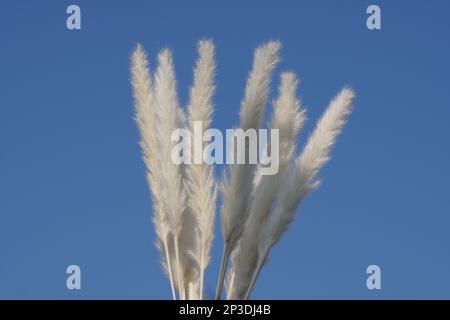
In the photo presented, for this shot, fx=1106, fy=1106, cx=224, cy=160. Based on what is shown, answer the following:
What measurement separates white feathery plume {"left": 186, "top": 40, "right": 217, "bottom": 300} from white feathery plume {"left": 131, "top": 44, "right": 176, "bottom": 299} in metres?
0.16

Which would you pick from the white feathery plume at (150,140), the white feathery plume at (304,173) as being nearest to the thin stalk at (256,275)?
the white feathery plume at (304,173)

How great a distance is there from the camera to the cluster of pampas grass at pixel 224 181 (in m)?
5.48

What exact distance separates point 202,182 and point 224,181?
4.6 inches

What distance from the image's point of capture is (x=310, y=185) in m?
5.61

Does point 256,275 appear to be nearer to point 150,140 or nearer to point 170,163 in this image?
point 170,163

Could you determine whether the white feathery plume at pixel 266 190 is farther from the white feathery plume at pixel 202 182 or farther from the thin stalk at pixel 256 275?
the white feathery plume at pixel 202 182

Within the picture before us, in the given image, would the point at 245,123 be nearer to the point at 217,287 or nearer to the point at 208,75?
the point at 208,75

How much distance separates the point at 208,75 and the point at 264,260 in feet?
3.25

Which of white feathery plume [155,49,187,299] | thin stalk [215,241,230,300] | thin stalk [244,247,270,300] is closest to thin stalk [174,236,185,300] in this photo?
white feathery plume [155,49,187,299]

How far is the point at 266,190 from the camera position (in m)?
5.65

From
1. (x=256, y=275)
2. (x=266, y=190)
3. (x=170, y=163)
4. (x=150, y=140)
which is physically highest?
(x=150, y=140)

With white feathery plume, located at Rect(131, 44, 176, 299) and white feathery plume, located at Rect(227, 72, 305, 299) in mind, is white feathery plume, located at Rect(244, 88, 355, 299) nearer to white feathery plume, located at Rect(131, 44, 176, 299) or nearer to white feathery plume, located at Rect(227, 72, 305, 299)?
white feathery plume, located at Rect(227, 72, 305, 299)

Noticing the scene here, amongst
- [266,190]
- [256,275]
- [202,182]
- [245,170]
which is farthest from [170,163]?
[256,275]
